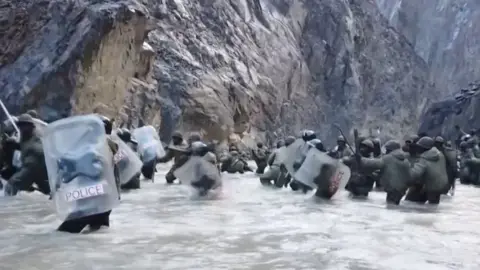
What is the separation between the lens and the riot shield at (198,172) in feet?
34.6

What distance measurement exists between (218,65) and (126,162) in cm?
3145

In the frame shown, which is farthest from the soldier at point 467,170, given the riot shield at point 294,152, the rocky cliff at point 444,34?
the rocky cliff at point 444,34

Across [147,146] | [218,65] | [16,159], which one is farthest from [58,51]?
[218,65]

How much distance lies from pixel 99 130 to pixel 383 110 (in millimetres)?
64921

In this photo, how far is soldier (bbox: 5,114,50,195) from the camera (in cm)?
910

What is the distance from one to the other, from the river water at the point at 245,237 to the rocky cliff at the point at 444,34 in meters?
62.1

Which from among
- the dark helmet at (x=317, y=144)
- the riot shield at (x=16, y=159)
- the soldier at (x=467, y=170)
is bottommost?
the soldier at (x=467, y=170)

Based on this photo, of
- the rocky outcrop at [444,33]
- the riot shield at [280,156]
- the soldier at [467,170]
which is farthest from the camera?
the rocky outcrop at [444,33]

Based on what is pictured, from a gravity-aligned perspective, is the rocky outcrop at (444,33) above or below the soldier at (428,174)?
above

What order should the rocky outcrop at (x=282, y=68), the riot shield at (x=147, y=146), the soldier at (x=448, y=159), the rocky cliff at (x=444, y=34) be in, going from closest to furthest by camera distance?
1. the soldier at (x=448, y=159)
2. the riot shield at (x=147, y=146)
3. the rocky outcrop at (x=282, y=68)
4. the rocky cliff at (x=444, y=34)

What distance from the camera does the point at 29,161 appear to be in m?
9.16

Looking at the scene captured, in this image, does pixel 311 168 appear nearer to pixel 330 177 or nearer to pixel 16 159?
pixel 330 177

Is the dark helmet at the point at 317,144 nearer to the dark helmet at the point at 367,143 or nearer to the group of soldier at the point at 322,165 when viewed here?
the group of soldier at the point at 322,165

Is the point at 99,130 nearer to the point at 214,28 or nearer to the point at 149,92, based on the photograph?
the point at 149,92
